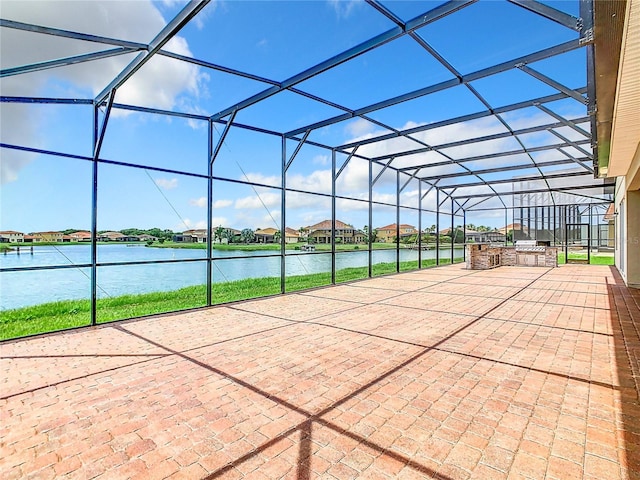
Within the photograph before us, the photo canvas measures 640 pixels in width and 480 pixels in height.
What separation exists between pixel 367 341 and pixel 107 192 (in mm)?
4643

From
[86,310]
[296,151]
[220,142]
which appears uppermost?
[296,151]

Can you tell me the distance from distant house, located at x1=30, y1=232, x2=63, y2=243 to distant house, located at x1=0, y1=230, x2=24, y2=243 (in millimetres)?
137

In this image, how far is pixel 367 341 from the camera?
13.8 feet

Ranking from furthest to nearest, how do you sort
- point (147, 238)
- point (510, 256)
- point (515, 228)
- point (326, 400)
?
point (515, 228), point (510, 256), point (147, 238), point (326, 400)

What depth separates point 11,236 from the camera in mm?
4652

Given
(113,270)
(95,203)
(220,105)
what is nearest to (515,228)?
(220,105)

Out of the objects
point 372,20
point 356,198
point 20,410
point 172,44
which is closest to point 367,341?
point 20,410

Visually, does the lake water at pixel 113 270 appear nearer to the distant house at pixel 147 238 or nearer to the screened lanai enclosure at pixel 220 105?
the screened lanai enclosure at pixel 220 105

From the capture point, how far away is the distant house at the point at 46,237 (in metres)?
4.79

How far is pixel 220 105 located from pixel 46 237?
3.56 meters

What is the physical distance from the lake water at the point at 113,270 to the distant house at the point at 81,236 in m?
0.11

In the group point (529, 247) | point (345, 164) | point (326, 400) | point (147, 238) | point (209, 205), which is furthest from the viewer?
point (529, 247)

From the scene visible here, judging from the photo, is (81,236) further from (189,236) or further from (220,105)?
(220,105)

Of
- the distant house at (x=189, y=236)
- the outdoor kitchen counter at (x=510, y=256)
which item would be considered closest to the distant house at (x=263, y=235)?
the distant house at (x=189, y=236)
